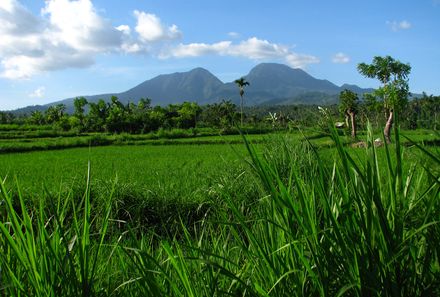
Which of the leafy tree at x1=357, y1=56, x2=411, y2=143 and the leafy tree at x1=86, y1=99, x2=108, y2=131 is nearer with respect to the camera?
the leafy tree at x1=357, y1=56, x2=411, y2=143

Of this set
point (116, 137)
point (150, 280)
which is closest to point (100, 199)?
point (150, 280)

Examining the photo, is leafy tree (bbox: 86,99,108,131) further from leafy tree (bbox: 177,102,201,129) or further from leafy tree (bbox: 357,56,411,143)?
leafy tree (bbox: 357,56,411,143)

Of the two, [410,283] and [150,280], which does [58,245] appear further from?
[410,283]

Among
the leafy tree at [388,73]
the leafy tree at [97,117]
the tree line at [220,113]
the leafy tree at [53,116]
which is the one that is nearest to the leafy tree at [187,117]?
the tree line at [220,113]

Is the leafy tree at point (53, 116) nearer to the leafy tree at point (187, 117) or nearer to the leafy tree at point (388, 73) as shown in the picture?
the leafy tree at point (187, 117)

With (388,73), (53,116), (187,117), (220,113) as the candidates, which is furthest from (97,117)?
(388,73)

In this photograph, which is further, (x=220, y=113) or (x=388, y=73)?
(x=220, y=113)

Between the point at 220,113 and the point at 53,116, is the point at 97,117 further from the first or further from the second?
the point at 220,113

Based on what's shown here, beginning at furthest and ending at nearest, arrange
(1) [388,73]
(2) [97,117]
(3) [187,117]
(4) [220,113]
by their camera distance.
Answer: (4) [220,113]
(3) [187,117]
(2) [97,117]
(1) [388,73]

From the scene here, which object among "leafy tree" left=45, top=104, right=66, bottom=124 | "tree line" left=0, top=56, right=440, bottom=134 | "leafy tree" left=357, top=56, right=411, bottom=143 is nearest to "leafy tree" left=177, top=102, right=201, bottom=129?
"tree line" left=0, top=56, right=440, bottom=134

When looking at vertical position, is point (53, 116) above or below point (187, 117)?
above

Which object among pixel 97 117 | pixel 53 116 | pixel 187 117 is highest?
pixel 53 116

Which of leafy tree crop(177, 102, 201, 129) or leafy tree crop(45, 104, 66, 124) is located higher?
leafy tree crop(45, 104, 66, 124)

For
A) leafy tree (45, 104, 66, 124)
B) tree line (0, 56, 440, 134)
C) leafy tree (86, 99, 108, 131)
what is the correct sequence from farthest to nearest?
leafy tree (45, 104, 66, 124)
leafy tree (86, 99, 108, 131)
tree line (0, 56, 440, 134)
